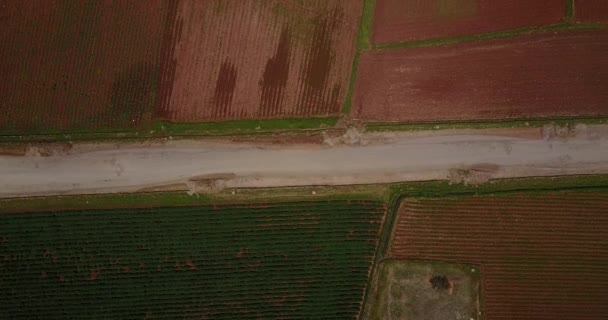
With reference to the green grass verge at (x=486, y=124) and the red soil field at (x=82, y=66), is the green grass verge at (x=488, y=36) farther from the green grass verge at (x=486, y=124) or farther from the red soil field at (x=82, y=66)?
the red soil field at (x=82, y=66)

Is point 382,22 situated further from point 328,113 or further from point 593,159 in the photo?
point 593,159

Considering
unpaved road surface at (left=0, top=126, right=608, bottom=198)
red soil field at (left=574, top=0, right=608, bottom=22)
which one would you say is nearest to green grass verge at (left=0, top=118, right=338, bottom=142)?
unpaved road surface at (left=0, top=126, right=608, bottom=198)

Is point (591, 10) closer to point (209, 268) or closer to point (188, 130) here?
point (188, 130)

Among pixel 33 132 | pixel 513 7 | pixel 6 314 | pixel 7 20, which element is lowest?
pixel 6 314

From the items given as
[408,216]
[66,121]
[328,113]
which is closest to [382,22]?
[328,113]

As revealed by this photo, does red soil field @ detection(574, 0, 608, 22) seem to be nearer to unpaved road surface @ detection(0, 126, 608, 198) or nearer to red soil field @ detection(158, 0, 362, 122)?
unpaved road surface @ detection(0, 126, 608, 198)

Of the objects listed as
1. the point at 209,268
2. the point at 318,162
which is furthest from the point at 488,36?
the point at 209,268
